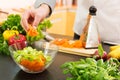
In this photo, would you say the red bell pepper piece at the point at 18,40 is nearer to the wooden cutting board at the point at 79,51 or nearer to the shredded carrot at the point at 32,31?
the shredded carrot at the point at 32,31

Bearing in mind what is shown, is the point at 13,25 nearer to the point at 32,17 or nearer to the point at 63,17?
the point at 32,17

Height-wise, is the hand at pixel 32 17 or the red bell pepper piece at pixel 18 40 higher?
the hand at pixel 32 17

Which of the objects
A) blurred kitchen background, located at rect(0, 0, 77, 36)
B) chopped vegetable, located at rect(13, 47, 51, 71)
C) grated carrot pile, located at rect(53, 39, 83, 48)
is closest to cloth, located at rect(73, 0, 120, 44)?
grated carrot pile, located at rect(53, 39, 83, 48)

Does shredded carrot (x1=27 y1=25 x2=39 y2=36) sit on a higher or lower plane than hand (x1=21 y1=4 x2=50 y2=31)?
lower

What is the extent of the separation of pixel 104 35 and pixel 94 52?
294mm

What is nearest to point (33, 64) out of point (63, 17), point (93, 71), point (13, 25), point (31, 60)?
point (31, 60)

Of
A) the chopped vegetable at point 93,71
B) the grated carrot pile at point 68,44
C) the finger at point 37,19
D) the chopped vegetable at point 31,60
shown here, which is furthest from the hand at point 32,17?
the chopped vegetable at point 93,71

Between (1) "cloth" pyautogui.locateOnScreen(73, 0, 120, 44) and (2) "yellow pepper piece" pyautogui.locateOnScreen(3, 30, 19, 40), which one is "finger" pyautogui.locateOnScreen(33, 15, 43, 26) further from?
(1) "cloth" pyautogui.locateOnScreen(73, 0, 120, 44)

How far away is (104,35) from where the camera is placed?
1260 mm

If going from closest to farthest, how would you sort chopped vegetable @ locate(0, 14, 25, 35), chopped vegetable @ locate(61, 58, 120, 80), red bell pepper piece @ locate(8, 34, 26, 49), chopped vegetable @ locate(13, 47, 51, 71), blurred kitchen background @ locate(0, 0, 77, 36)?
1. chopped vegetable @ locate(61, 58, 120, 80)
2. chopped vegetable @ locate(13, 47, 51, 71)
3. red bell pepper piece @ locate(8, 34, 26, 49)
4. chopped vegetable @ locate(0, 14, 25, 35)
5. blurred kitchen background @ locate(0, 0, 77, 36)

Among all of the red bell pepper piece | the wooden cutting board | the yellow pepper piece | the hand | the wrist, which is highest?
the wrist

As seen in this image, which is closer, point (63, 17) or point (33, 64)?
point (33, 64)

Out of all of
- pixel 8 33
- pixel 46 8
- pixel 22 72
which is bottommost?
pixel 22 72

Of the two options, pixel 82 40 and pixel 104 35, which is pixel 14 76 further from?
pixel 104 35
